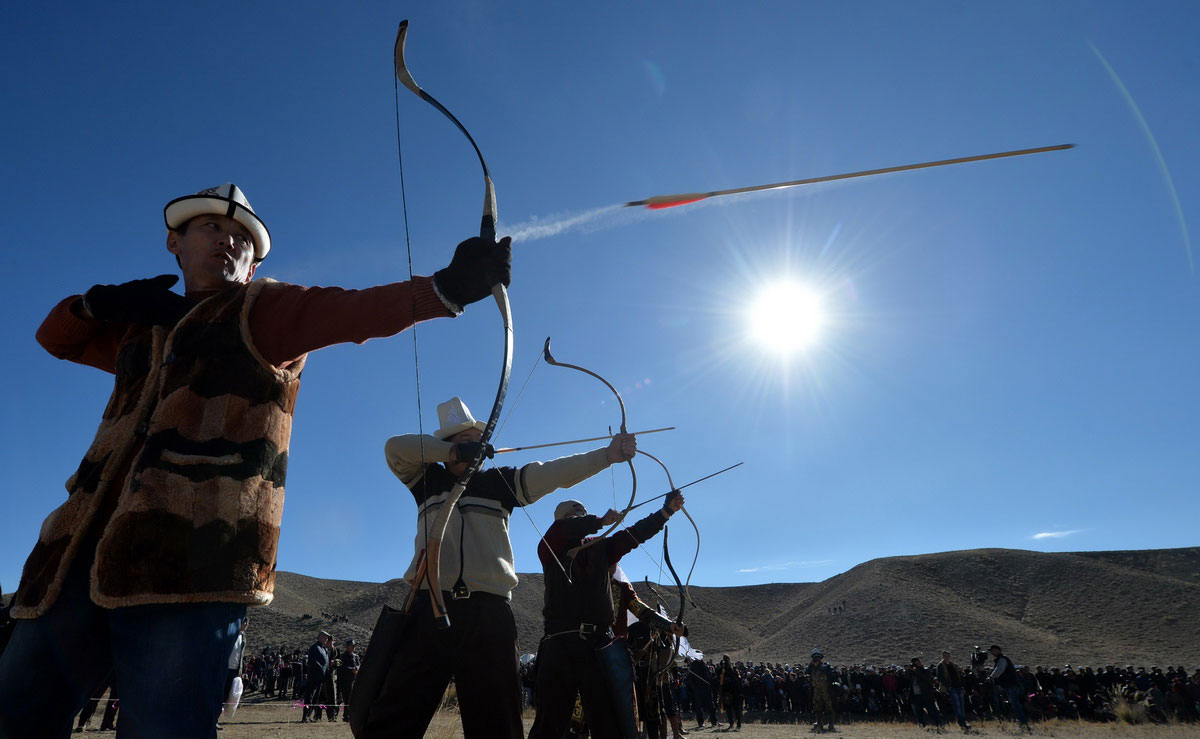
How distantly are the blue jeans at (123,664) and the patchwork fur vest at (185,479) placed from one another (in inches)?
2.1

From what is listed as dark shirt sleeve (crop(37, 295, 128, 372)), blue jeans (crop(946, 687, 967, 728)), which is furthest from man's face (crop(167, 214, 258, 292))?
blue jeans (crop(946, 687, 967, 728))

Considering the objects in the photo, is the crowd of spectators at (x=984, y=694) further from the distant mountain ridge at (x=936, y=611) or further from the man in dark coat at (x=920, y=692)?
the distant mountain ridge at (x=936, y=611)

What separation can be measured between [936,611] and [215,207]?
192 feet

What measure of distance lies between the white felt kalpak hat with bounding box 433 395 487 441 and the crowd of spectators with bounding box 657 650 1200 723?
1296 cm

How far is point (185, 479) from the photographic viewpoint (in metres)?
1.71

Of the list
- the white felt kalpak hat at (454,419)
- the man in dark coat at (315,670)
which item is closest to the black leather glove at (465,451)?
the white felt kalpak hat at (454,419)

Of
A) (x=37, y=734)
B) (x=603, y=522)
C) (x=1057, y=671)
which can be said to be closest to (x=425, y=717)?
(x=37, y=734)

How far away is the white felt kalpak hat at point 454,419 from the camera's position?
4.02m

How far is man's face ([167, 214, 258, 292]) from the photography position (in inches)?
85.0

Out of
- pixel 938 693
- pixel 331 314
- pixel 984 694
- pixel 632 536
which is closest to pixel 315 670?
pixel 632 536

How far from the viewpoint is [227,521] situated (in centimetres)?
171

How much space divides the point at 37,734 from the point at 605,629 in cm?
338

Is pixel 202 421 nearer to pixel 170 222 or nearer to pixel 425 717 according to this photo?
pixel 170 222

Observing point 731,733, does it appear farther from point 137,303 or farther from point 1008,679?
point 137,303
